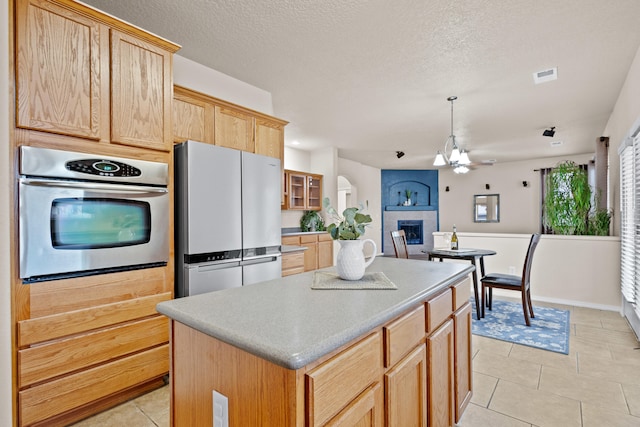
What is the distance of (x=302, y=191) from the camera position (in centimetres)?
608

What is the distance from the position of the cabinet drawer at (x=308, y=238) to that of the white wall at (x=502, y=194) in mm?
5121

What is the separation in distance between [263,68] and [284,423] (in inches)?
117

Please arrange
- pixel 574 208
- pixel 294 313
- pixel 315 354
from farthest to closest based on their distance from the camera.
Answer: pixel 574 208
pixel 294 313
pixel 315 354

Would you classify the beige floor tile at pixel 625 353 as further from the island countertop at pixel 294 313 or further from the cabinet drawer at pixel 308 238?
the cabinet drawer at pixel 308 238

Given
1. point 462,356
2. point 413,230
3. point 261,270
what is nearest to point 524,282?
point 462,356

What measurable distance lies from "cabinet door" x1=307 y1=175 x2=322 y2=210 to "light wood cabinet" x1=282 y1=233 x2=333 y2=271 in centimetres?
68

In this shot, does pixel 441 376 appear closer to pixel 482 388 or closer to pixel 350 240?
pixel 350 240

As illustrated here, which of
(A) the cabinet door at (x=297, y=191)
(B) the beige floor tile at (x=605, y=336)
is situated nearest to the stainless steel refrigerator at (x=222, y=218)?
Result: (A) the cabinet door at (x=297, y=191)

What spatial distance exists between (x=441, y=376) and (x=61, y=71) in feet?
8.12

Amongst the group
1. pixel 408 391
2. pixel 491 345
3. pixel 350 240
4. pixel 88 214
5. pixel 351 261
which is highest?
pixel 88 214

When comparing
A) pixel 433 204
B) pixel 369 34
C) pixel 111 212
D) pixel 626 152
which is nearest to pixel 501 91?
pixel 626 152

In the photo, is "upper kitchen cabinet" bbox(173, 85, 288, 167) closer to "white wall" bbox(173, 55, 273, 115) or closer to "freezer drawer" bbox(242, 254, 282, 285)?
"white wall" bbox(173, 55, 273, 115)

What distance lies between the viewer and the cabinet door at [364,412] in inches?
36.6

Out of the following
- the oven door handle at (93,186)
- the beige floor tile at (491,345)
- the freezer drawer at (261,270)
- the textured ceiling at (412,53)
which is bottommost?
the beige floor tile at (491,345)
